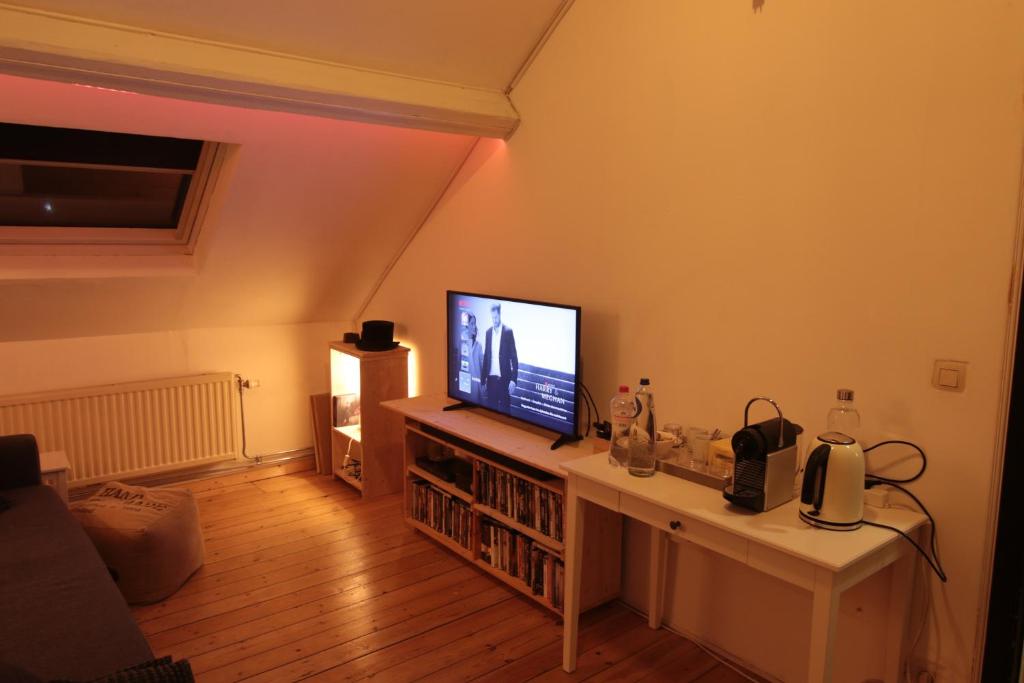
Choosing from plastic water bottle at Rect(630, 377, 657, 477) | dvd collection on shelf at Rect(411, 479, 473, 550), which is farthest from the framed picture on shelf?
plastic water bottle at Rect(630, 377, 657, 477)

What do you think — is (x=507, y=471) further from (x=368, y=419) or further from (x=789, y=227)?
(x=789, y=227)

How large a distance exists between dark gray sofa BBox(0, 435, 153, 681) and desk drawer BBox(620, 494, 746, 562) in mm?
1434

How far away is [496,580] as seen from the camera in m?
3.19

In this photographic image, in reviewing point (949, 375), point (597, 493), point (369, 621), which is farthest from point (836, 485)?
point (369, 621)

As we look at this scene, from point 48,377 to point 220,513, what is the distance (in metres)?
1.20

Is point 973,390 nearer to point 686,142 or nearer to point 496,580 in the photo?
point 686,142

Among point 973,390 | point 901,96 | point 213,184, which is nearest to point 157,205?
point 213,184

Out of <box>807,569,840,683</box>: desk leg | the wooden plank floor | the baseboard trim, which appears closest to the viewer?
<box>807,569,840,683</box>: desk leg

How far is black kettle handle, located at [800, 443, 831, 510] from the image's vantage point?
1.88 metres

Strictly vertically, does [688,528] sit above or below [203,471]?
above

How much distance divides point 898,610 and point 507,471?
1.50 meters

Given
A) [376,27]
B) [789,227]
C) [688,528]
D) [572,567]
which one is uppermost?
[376,27]

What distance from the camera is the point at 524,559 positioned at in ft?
9.77

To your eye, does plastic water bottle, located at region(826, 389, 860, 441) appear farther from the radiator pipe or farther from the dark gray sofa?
the radiator pipe
